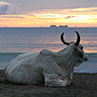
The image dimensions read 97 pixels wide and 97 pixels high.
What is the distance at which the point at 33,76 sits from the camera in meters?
9.24

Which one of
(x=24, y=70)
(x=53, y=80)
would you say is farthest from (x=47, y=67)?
(x=24, y=70)

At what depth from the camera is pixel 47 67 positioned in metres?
9.12

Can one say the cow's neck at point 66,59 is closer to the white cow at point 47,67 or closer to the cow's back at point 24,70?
the white cow at point 47,67

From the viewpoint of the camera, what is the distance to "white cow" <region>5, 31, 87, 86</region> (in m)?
9.07

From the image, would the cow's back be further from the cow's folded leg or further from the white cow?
the cow's folded leg

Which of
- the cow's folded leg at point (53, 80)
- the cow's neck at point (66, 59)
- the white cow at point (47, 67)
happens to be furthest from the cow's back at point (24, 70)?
the cow's neck at point (66, 59)

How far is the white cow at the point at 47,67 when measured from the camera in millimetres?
9066

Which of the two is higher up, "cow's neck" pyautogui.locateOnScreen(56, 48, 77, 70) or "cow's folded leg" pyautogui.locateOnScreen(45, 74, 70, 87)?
"cow's neck" pyautogui.locateOnScreen(56, 48, 77, 70)

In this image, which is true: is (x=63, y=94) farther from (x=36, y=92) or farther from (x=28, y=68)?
(x=28, y=68)

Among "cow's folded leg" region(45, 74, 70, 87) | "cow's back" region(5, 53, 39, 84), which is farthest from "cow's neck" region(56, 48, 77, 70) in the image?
"cow's back" region(5, 53, 39, 84)

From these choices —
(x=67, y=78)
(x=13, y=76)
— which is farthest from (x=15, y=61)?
(x=67, y=78)

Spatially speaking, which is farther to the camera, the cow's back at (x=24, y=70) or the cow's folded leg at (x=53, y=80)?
the cow's back at (x=24, y=70)

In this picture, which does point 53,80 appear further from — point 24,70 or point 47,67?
point 24,70

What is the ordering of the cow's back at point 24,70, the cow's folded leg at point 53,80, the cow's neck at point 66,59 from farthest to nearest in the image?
1. the cow's neck at point 66,59
2. the cow's back at point 24,70
3. the cow's folded leg at point 53,80
